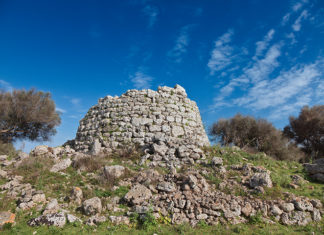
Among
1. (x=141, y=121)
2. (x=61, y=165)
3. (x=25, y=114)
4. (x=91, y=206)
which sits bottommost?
(x=91, y=206)

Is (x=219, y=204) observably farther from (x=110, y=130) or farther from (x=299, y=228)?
(x=110, y=130)

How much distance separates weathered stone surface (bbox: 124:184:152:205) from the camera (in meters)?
5.45

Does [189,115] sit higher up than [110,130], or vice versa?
[189,115]

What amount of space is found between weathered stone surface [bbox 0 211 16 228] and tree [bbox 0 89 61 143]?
40.3 ft

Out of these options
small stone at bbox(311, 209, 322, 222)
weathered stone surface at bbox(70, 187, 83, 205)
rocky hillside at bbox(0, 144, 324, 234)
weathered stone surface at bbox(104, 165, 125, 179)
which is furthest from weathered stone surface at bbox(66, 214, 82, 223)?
small stone at bbox(311, 209, 322, 222)

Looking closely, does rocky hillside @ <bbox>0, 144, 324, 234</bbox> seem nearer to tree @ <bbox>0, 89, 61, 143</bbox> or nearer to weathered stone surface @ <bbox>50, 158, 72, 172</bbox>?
weathered stone surface @ <bbox>50, 158, 72, 172</bbox>

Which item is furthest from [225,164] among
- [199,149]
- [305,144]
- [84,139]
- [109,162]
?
[305,144]

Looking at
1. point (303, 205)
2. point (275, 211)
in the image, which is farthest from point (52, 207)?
point (303, 205)

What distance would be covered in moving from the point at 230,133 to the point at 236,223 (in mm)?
12251

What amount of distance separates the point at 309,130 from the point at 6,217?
22.8 metres

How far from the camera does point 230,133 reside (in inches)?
647

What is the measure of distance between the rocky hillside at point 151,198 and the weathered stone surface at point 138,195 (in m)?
0.03

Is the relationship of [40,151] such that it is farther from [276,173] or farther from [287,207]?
[276,173]

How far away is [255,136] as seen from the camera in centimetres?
1644
